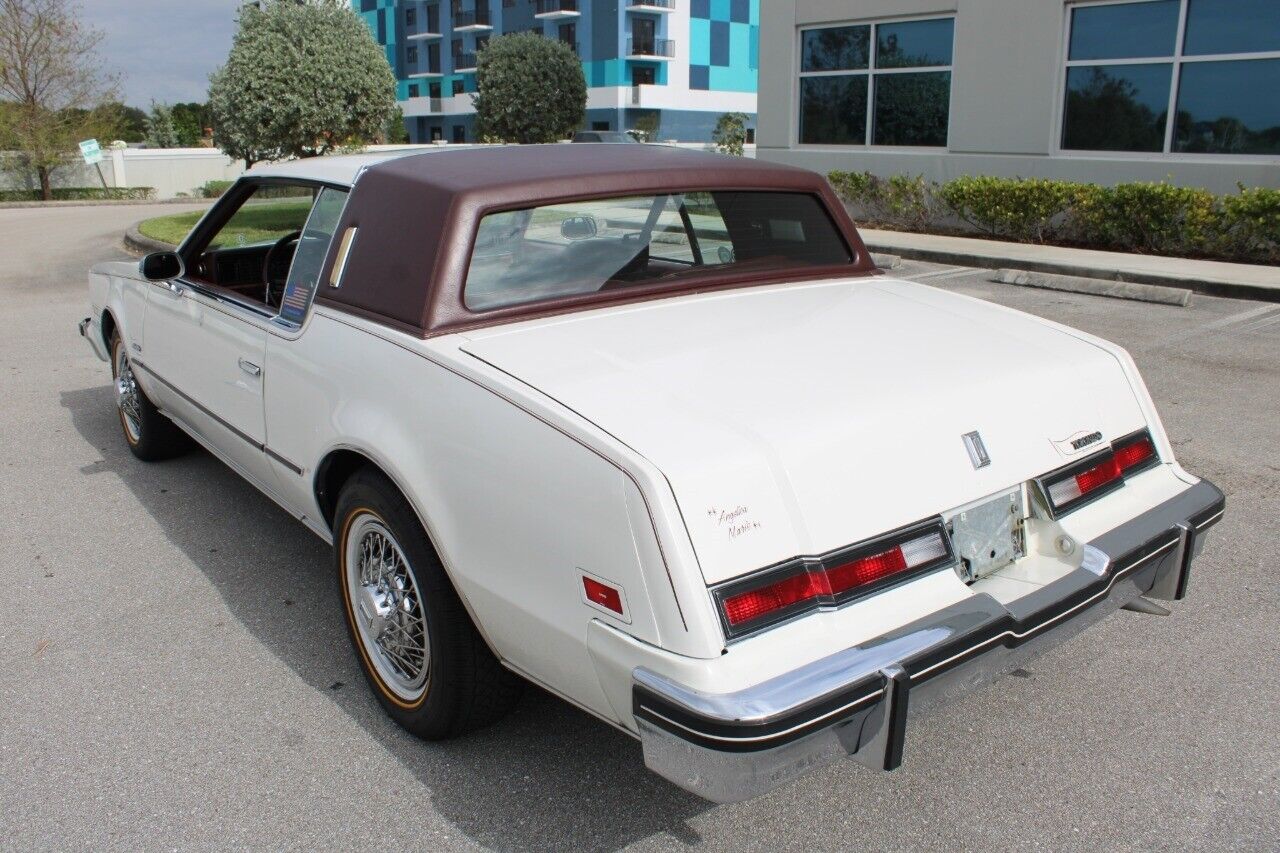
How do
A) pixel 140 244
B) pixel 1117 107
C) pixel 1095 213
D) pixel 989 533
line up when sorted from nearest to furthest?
pixel 989 533
pixel 1095 213
pixel 1117 107
pixel 140 244

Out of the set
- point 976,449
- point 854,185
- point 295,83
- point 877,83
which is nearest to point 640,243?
point 976,449

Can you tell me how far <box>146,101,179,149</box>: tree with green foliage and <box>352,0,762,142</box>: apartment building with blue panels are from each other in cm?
1102

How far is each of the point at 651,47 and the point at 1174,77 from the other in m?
44.2

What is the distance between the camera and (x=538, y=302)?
10.6 feet

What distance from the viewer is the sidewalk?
10711 mm

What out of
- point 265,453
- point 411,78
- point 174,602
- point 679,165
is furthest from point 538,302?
point 411,78

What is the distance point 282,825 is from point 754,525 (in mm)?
1484

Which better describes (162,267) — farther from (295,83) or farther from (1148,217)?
(295,83)

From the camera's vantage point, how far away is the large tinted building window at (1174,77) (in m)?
12.9

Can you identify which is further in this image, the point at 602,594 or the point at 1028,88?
the point at 1028,88

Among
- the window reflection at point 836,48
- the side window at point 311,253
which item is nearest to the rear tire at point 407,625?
the side window at point 311,253

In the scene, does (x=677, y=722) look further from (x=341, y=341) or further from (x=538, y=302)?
(x=341, y=341)

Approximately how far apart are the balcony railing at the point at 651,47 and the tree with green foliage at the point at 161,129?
22.7 m

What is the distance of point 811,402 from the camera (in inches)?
103
